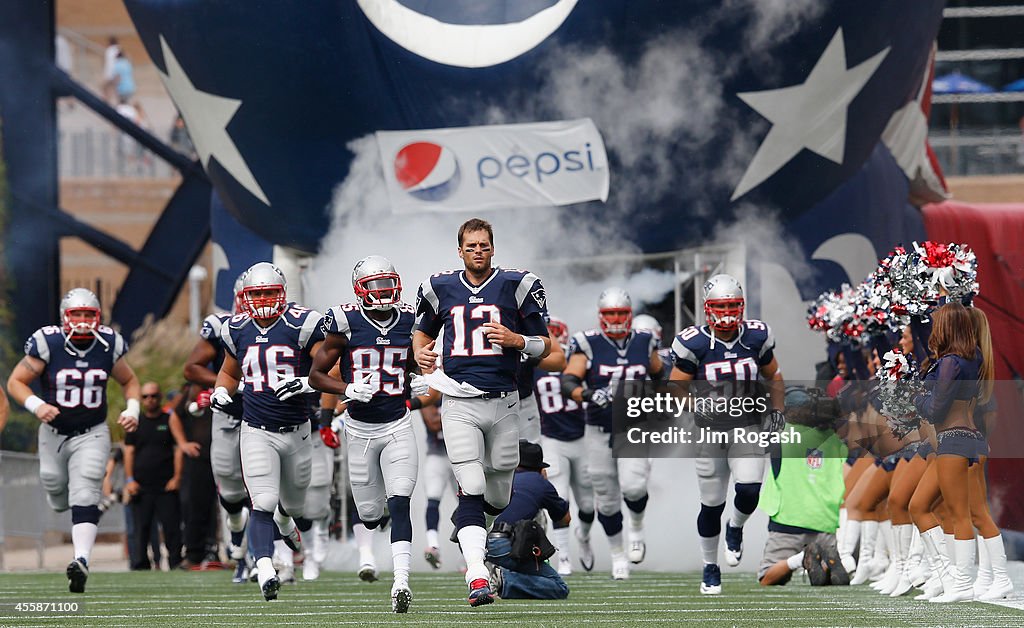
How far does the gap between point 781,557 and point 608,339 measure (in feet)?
6.82

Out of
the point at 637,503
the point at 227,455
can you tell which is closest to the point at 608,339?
the point at 637,503

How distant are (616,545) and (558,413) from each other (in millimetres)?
1151

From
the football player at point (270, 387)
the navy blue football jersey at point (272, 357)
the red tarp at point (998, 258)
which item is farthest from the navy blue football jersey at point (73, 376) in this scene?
the red tarp at point (998, 258)

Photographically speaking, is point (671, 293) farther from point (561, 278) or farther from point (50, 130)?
point (50, 130)

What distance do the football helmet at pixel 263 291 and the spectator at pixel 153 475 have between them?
467 centimetres

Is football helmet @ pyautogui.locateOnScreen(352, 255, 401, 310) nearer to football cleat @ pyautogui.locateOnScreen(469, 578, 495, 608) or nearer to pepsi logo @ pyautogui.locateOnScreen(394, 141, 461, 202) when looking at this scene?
football cleat @ pyautogui.locateOnScreen(469, 578, 495, 608)

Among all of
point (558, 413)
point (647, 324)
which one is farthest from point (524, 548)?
point (647, 324)

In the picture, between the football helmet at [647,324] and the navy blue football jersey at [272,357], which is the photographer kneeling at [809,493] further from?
the navy blue football jersey at [272,357]

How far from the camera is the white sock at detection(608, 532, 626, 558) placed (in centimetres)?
1120

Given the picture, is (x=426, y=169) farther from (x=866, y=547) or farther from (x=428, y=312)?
(x=428, y=312)

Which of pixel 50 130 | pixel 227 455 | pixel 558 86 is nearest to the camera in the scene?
pixel 227 455

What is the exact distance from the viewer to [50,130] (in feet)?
62.4

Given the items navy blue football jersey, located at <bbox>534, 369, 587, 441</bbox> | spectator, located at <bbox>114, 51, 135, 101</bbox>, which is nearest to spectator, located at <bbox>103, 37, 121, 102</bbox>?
spectator, located at <bbox>114, 51, 135, 101</bbox>

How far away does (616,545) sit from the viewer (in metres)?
11.2
